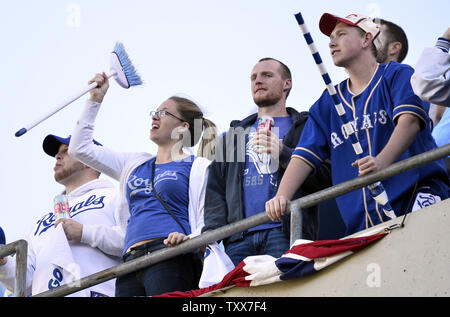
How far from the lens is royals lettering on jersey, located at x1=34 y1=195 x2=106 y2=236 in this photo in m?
6.48

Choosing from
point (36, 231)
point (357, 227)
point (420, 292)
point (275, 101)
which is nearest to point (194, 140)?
point (275, 101)

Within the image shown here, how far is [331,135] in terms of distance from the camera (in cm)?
530

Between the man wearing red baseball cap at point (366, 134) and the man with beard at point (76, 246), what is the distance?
155 centimetres

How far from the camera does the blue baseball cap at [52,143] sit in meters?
7.02

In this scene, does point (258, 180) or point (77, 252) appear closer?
point (258, 180)

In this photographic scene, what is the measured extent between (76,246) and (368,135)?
2.22 metres

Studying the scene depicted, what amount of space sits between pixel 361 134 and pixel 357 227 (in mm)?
517

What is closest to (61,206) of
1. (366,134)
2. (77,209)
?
(77,209)

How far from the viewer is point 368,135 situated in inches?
199

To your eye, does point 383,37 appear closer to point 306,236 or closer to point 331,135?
point 331,135

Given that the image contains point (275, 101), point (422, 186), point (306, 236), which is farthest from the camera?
point (275, 101)

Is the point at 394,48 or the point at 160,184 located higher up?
the point at 394,48

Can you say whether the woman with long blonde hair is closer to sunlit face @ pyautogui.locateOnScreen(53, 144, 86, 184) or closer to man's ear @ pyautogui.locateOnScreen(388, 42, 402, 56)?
sunlit face @ pyautogui.locateOnScreen(53, 144, 86, 184)

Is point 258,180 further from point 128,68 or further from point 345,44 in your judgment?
point 128,68
